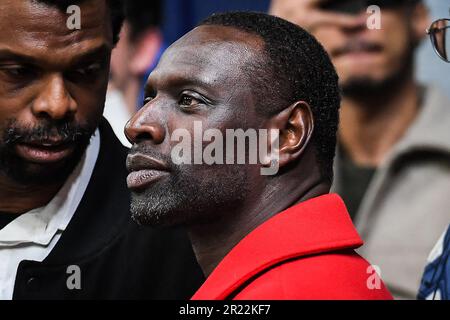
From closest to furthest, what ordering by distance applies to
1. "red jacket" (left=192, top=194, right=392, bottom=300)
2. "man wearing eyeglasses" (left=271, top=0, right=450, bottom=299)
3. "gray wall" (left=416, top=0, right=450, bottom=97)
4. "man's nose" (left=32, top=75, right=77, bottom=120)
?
"red jacket" (left=192, top=194, right=392, bottom=300)
"man's nose" (left=32, top=75, right=77, bottom=120)
"man wearing eyeglasses" (left=271, top=0, right=450, bottom=299)
"gray wall" (left=416, top=0, right=450, bottom=97)

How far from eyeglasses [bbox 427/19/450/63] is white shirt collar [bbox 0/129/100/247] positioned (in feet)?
3.75

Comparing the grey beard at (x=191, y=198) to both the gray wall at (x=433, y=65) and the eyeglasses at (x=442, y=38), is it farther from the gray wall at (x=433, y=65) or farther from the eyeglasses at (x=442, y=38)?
the gray wall at (x=433, y=65)

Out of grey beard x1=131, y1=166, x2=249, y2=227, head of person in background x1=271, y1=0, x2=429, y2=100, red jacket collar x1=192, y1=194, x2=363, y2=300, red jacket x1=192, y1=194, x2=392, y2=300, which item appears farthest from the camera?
head of person in background x1=271, y1=0, x2=429, y2=100

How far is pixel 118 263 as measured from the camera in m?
3.08

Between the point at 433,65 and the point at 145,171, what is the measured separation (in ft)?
7.61

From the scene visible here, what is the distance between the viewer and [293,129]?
8.56 ft

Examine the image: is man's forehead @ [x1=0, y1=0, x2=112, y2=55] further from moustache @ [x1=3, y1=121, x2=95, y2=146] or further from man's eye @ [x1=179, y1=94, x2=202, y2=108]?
man's eye @ [x1=179, y1=94, x2=202, y2=108]

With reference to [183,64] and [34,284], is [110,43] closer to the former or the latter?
[183,64]

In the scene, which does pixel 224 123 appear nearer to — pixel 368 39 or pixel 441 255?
pixel 441 255

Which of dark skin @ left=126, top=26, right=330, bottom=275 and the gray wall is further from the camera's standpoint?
the gray wall

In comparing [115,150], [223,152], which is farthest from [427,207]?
[223,152]

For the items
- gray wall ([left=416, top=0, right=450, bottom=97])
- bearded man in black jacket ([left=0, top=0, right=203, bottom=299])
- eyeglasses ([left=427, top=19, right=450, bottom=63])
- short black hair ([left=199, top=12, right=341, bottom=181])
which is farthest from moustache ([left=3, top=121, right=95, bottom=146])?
gray wall ([left=416, top=0, right=450, bottom=97])

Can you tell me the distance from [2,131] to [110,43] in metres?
0.43

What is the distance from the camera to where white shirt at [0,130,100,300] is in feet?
9.82
